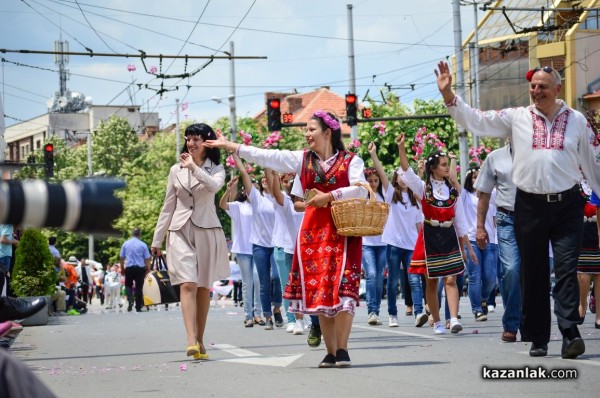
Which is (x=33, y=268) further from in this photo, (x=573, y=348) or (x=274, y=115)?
(x=274, y=115)

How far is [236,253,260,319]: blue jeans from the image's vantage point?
16.3 m

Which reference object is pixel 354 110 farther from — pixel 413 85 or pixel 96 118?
pixel 96 118

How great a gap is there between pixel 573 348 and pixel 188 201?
3.75 metres

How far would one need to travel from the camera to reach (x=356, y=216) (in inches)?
355

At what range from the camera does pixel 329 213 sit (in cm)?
936

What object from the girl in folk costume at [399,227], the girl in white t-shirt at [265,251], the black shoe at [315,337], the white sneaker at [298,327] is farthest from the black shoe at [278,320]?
the black shoe at [315,337]

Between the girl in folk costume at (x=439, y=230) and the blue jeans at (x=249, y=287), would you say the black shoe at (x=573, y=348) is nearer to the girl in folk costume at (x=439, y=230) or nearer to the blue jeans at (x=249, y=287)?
the girl in folk costume at (x=439, y=230)

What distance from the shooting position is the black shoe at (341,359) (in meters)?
9.12

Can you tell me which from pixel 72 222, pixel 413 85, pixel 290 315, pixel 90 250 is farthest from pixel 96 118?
pixel 72 222

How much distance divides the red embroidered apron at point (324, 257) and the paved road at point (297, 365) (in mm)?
525

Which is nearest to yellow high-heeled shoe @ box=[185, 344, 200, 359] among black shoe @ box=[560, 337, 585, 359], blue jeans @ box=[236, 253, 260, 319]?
black shoe @ box=[560, 337, 585, 359]

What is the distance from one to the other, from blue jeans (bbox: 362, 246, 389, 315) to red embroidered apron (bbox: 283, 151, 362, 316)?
6064mm

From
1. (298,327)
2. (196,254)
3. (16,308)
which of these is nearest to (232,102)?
(298,327)

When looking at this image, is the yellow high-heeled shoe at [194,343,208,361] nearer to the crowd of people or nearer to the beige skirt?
the crowd of people
